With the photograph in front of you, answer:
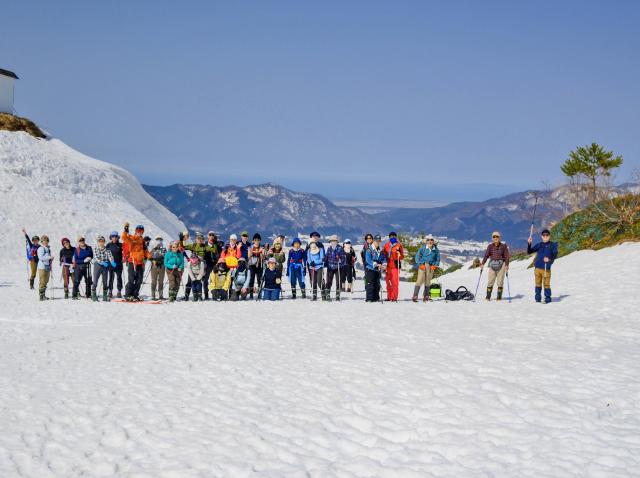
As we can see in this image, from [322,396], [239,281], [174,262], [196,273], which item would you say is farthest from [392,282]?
[322,396]

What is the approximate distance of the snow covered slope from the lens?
2024 inches

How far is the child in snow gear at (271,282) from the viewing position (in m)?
21.1

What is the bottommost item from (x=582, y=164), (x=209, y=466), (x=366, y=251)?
(x=209, y=466)

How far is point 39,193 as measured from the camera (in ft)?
187

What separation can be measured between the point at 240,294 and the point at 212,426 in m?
13.3

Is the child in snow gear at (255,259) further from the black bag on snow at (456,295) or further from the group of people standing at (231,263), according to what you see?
the black bag on snow at (456,295)

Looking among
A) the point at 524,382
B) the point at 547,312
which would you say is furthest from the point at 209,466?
the point at 547,312

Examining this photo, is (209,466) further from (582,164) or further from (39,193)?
(39,193)

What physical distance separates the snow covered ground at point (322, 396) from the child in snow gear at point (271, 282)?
4463 mm

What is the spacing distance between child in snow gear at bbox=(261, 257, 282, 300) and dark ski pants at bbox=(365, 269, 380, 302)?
129 inches

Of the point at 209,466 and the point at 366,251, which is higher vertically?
the point at 366,251

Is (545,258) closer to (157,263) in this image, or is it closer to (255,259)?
(255,259)

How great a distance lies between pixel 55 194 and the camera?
5838 centimetres

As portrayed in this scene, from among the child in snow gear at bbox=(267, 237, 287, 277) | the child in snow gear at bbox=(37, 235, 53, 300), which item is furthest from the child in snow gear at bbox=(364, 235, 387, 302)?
the child in snow gear at bbox=(37, 235, 53, 300)
